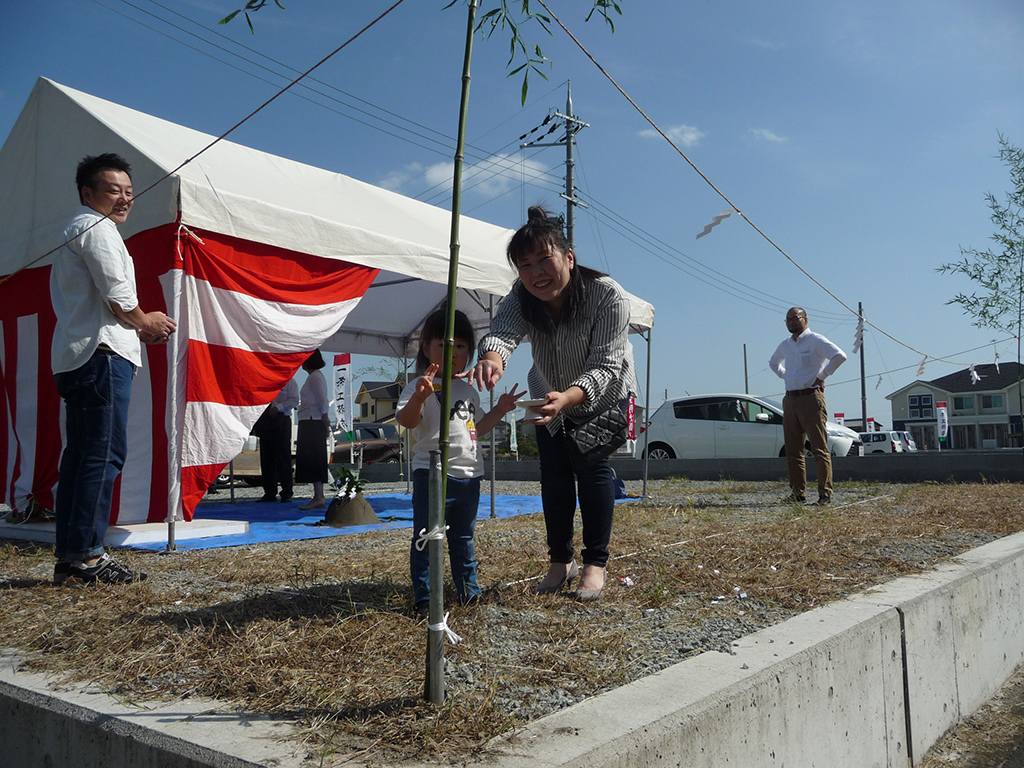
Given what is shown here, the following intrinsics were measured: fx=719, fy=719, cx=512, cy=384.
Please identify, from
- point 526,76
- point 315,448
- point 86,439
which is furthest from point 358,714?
point 315,448

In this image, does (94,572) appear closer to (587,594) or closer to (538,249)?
(587,594)

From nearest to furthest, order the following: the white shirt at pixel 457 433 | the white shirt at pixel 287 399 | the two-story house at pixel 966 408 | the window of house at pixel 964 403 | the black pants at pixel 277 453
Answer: the white shirt at pixel 457 433, the white shirt at pixel 287 399, the black pants at pixel 277 453, the two-story house at pixel 966 408, the window of house at pixel 964 403

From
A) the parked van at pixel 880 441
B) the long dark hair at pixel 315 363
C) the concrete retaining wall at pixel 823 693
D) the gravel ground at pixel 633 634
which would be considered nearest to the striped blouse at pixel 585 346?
the gravel ground at pixel 633 634

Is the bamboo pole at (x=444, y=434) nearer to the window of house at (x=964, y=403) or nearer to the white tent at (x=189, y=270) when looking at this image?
the white tent at (x=189, y=270)

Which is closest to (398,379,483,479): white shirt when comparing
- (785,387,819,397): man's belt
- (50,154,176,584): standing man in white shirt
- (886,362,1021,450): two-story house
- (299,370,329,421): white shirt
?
(50,154,176,584): standing man in white shirt

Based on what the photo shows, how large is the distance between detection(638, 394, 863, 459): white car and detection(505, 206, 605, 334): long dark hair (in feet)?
34.4

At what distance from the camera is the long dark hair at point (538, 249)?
2.45 meters

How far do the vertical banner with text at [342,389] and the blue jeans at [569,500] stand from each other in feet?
23.1

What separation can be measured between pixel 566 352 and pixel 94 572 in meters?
2.01

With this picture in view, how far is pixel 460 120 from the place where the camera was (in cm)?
143

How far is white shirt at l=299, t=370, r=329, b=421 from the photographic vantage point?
7.16m

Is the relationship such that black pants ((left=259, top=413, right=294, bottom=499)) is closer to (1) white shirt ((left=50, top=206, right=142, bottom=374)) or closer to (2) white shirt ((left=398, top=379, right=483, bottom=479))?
(1) white shirt ((left=50, top=206, right=142, bottom=374))

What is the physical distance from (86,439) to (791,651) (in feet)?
8.60

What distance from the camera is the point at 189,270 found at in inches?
166
